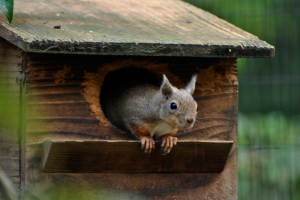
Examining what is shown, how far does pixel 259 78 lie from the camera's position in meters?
5.59

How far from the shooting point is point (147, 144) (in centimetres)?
255

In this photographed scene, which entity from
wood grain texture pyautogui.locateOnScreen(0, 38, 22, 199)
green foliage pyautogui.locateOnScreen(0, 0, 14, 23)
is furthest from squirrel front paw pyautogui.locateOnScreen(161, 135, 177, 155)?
green foliage pyautogui.locateOnScreen(0, 0, 14, 23)

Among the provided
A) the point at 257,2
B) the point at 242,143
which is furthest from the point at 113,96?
the point at 257,2

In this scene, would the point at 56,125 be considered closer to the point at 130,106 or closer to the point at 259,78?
the point at 130,106

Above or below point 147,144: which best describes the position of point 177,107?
above

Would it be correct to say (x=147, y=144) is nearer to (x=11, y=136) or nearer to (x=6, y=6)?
(x=11, y=136)

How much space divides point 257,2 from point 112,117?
12.0 ft

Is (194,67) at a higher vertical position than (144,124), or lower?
higher

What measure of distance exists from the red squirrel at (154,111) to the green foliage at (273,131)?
9.25 ft

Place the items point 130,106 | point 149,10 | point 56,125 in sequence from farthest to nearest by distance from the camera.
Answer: point 149,10 → point 130,106 → point 56,125

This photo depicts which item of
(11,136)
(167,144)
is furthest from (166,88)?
(11,136)

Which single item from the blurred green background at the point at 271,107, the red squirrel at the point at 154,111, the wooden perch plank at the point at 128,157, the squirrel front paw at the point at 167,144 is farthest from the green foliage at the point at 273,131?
the squirrel front paw at the point at 167,144

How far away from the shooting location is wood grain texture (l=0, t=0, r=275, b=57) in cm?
227

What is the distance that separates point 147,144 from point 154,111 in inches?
9.1
